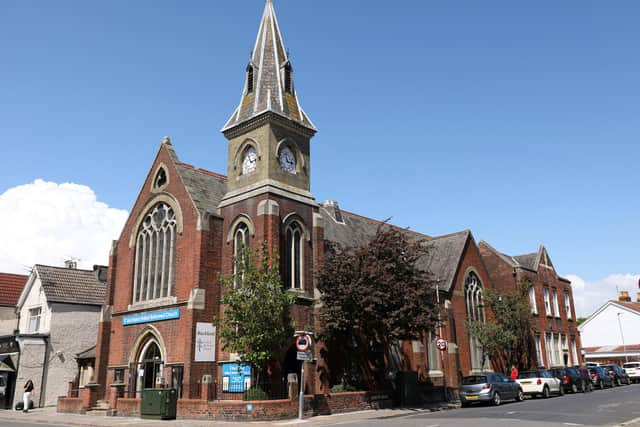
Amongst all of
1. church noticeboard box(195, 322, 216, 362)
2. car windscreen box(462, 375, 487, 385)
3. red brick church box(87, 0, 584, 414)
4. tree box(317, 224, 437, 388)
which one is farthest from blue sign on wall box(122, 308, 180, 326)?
car windscreen box(462, 375, 487, 385)

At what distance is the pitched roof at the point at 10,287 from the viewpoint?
4138 centimetres

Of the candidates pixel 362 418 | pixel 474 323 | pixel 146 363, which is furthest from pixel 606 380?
pixel 146 363

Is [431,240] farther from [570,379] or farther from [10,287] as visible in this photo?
[10,287]

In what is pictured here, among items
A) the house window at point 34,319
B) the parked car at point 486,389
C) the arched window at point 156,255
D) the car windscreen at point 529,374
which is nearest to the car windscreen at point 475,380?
the parked car at point 486,389

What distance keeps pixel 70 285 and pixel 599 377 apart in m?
36.6

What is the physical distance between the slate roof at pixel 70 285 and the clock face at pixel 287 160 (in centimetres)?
1612

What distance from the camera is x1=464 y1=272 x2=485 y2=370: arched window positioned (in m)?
37.7

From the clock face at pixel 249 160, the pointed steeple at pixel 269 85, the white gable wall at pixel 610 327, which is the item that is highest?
the pointed steeple at pixel 269 85

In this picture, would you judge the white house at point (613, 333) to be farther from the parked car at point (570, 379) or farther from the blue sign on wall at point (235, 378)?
the blue sign on wall at point (235, 378)

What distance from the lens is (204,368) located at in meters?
25.9

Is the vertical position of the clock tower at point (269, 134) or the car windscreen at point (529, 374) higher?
the clock tower at point (269, 134)

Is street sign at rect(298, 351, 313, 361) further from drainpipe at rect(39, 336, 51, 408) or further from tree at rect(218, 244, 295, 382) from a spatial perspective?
drainpipe at rect(39, 336, 51, 408)

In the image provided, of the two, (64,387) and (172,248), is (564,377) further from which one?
(64,387)

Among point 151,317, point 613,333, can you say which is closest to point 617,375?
point 613,333
